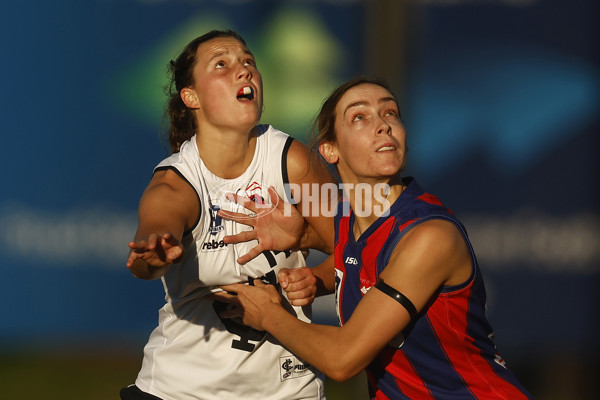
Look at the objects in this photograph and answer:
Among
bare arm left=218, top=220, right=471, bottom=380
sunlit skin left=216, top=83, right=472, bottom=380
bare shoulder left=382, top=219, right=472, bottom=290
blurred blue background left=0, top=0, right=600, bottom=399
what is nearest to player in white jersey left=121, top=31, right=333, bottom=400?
sunlit skin left=216, top=83, right=472, bottom=380

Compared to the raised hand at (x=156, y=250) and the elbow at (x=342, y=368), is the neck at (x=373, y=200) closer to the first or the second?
the elbow at (x=342, y=368)

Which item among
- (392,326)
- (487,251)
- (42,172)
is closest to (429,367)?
(392,326)

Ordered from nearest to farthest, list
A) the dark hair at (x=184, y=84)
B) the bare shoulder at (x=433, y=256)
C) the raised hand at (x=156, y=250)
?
the raised hand at (x=156, y=250) < the bare shoulder at (x=433, y=256) < the dark hair at (x=184, y=84)

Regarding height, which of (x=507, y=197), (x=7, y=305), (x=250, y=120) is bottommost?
(x=7, y=305)

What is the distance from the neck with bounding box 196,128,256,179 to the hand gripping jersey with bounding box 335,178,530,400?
0.59 m

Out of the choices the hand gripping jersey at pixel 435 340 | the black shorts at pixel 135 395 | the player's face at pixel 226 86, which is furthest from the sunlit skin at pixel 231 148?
the black shorts at pixel 135 395

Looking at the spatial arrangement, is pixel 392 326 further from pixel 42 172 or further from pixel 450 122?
pixel 42 172

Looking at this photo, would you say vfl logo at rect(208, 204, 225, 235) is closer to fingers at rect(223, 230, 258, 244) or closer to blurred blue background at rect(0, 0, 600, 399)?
fingers at rect(223, 230, 258, 244)

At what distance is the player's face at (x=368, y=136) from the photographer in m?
2.44

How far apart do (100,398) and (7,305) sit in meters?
0.87

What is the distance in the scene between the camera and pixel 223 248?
268 centimetres

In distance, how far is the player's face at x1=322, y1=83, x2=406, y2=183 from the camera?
7.99 feet

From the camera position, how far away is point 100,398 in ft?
15.8

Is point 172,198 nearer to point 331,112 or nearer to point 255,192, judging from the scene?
point 255,192
